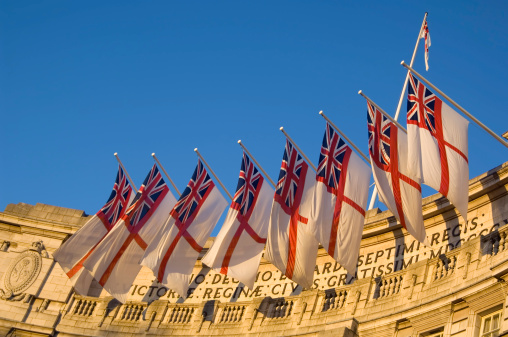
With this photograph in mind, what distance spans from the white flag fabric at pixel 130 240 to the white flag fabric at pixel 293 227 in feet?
21.1

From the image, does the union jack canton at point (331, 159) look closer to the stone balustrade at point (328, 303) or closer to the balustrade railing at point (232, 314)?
the stone balustrade at point (328, 303)

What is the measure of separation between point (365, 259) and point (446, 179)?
20.1ft

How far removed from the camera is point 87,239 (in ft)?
117

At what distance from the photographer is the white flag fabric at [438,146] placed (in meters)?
26.5

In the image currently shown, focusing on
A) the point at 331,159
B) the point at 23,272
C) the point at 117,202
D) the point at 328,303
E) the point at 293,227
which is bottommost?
the point at 328,303

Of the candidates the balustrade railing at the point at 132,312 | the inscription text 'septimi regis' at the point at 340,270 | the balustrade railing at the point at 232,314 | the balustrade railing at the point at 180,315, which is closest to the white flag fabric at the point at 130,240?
the balustrade railing at the point at 132,312

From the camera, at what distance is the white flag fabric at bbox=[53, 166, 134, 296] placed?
35.0 m

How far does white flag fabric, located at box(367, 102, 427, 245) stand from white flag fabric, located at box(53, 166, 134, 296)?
12250mm

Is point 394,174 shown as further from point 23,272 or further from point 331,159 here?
point 23,272

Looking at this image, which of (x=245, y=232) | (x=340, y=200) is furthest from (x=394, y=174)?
(x=245, y=232)

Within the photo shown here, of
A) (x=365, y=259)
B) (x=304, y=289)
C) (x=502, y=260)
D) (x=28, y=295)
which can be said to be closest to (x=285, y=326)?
(x=304, y=289)

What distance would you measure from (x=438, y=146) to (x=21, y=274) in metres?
19.8

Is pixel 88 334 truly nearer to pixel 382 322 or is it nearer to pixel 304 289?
pixel 304 289

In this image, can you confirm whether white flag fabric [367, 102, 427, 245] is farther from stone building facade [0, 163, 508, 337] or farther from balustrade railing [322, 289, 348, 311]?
balustrade railing [322, 289, 348, 311]
